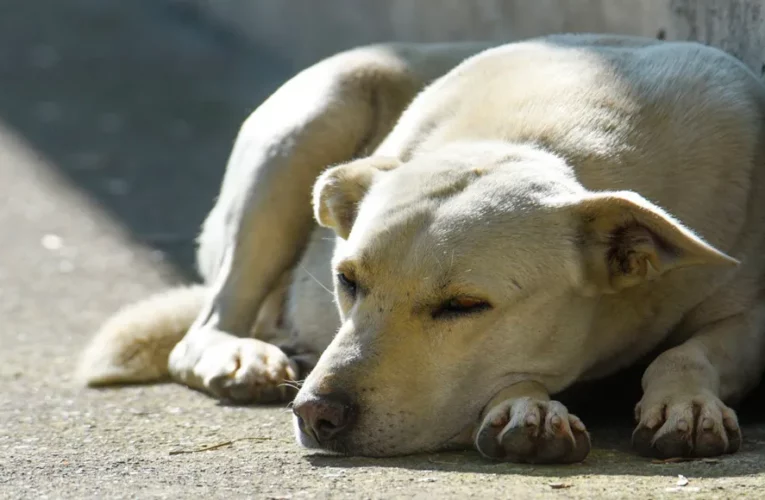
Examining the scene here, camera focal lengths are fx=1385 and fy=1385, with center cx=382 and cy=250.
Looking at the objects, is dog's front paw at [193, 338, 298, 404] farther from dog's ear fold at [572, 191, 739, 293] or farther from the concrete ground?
dog's ear fold at [572, 191, 739, 293]

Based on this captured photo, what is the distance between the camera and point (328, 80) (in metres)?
4.95

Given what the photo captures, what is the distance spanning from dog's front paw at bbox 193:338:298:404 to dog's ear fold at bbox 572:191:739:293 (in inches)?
44.0

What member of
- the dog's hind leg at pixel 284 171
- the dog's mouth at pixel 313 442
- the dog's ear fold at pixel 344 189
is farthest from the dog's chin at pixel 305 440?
the dog's hind leg at pixel 284 171

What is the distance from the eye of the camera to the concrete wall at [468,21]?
4.70 metres

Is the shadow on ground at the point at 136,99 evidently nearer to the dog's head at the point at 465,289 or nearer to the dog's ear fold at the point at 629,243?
the dog's head at the point at 465,289

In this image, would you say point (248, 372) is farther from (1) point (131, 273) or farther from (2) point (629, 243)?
(1) point (131, 273)

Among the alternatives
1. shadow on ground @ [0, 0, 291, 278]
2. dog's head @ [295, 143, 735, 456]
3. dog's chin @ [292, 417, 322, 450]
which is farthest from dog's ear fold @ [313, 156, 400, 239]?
shadow on ground @ [0, 0, 291, 278]

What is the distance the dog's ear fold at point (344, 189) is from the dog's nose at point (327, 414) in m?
0.77

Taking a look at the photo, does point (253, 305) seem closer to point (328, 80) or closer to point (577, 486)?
point (328, 80)

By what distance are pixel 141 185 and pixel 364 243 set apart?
4936 mm

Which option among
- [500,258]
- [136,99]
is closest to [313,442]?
[500,258]

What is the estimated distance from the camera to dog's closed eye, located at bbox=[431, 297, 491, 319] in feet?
10.9

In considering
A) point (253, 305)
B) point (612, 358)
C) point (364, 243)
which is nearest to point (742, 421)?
point (612, 358)

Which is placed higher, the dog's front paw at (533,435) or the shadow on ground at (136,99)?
the shadow on ground at (136,99)
